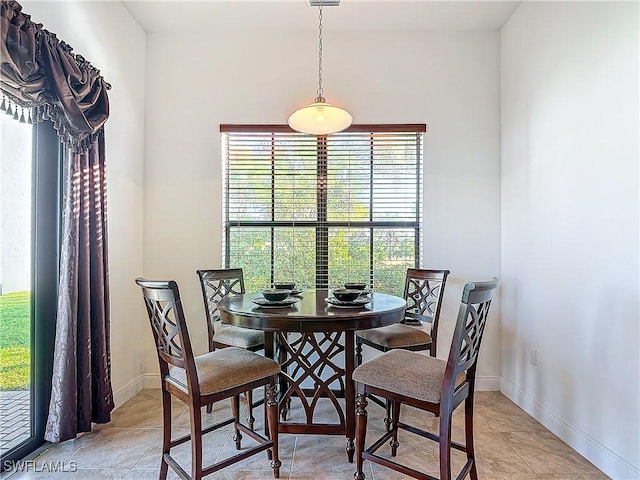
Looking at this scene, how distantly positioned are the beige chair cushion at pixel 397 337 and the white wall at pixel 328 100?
677 mm

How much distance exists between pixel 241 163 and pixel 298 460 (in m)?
2.22

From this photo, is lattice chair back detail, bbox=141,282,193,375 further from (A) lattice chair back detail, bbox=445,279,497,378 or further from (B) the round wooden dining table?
(A) lattice chair back detail, bbox=445,279,497,378

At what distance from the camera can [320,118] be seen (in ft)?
7.35

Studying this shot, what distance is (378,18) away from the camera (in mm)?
2779

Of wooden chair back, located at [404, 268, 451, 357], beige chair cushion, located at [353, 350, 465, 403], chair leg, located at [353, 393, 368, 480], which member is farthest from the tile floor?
wooden chair back, located at [404, 268, 451, 357]

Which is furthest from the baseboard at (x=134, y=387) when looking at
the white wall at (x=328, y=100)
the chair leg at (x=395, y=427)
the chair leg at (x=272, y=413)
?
the chair leg at (x=395, y=427)

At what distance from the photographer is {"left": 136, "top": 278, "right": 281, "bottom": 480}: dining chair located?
152 cm

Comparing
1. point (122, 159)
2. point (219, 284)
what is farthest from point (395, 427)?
point (122, 159)

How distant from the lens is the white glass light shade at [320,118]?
7.23ft

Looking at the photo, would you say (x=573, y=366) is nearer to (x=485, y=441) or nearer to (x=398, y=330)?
(x=485, y=441)

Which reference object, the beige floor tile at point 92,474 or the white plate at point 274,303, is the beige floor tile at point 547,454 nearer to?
the white plate at point 274,303

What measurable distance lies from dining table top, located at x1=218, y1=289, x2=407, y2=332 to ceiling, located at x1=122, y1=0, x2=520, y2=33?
223 cm

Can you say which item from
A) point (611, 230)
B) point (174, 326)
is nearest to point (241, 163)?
point (174, 326)

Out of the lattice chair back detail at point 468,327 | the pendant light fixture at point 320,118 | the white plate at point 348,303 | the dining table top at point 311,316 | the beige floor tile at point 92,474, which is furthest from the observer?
the pendant light fixture at point 320,118
